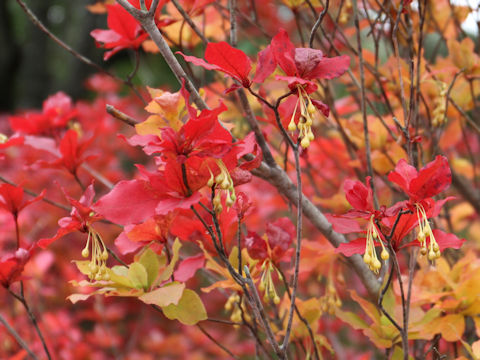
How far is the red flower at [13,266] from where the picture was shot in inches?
28.3

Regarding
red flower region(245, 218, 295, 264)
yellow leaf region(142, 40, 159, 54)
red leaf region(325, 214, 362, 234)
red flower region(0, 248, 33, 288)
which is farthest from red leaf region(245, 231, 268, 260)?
yellow leaf region(142, 40, 159, 54)

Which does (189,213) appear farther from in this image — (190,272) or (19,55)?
(19,55)

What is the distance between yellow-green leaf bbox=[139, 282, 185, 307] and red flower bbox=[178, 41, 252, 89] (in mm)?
267

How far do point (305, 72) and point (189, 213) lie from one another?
0.26m

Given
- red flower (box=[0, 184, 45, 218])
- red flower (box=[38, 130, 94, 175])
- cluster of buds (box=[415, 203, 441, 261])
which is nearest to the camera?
cluster of buds (box=[415, 203, 441, 261])

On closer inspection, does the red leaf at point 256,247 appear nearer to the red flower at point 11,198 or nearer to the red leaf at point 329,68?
the red leaf at point 329,68

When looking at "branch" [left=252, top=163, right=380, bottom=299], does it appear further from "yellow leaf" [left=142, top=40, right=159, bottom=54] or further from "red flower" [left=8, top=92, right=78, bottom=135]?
"red flower" [left=8, top=92, right=78, bottom=135]

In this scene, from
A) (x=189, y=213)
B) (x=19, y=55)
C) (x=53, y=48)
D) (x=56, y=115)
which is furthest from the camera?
(x=53, y=48)

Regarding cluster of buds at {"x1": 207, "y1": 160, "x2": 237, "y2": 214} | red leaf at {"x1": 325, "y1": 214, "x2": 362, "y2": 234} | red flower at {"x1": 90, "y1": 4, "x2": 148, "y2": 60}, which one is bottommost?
red leaf at {"x1": 325, "y1": 214, "x2": 362, "y2": 234}

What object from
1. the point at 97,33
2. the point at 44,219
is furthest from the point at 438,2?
the point at 44,219

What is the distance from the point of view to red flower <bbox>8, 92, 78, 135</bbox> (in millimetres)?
1065

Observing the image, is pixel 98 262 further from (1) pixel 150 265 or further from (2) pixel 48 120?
(2) pixel 48 120

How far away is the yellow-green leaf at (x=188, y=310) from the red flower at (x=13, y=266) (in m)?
0.23

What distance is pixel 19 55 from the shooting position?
10.6 feet
